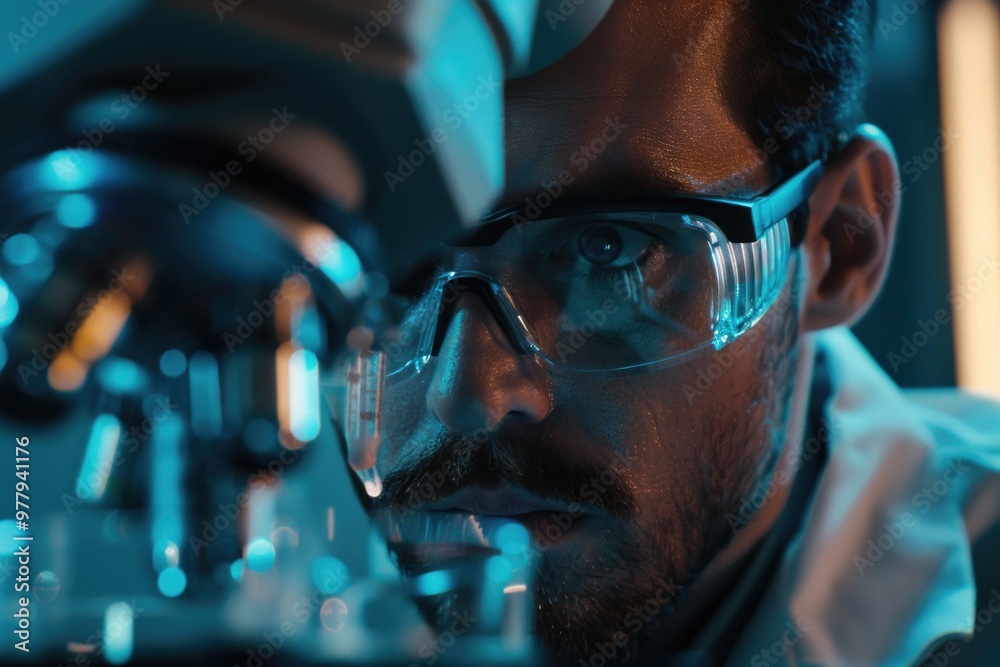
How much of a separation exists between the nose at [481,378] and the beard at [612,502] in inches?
0.7

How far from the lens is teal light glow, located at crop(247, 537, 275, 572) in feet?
4.23

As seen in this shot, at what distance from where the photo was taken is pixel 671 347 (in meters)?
0.89

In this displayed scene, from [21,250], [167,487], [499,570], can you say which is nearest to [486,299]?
[499,570]

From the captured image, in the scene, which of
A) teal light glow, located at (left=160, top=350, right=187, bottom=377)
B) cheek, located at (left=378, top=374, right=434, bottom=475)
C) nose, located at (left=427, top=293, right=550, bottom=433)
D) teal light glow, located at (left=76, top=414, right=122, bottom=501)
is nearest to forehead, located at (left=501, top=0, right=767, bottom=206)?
nose, located at (left=427, top=293, right=550, bottom=433)

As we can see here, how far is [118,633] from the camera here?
91 cm

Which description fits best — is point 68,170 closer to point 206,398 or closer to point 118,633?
point 118,633

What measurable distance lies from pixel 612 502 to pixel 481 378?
0.19 meters

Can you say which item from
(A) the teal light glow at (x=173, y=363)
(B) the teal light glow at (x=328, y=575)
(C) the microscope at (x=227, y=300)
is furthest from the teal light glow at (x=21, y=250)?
(B) the teal light glow at (x=328, y=575)

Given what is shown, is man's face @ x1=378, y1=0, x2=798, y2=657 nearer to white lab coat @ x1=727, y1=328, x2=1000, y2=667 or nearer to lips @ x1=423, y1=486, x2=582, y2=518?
lips @ x1=423, y1=486, x2=582, y2=518

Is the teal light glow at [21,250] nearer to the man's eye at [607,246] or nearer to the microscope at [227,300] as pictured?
the microscope at [227,300]

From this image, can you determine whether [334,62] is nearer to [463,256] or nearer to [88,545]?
[463,256]

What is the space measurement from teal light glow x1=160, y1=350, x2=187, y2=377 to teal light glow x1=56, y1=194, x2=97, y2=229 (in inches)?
15.5

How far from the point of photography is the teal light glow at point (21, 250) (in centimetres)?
83

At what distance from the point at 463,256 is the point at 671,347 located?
0.74 feet
